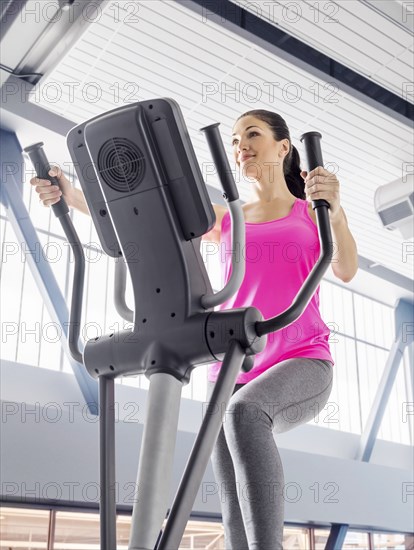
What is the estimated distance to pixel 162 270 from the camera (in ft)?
4.64

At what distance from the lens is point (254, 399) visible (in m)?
1.50

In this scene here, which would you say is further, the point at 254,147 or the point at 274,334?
the point at 254,147

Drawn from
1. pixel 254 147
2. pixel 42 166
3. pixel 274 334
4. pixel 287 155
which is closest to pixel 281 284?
pixel 274 334

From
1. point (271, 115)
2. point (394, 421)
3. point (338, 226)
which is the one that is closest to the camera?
point (338, 226)

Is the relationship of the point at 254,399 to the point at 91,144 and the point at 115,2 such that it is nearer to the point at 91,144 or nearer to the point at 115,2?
the point at 91,144

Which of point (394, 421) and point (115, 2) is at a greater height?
point (115, 2)

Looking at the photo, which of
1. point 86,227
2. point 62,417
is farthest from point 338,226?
point 86,227

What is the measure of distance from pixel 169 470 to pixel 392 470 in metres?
6.99

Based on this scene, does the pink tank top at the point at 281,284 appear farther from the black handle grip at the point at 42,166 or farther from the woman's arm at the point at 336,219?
the black handle grip at the point at 42,166

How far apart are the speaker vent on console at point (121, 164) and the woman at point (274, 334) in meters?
0.27

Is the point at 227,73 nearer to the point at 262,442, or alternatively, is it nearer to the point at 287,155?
the point at 287,155

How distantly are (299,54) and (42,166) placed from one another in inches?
134

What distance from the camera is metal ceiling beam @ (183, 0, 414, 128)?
14.1ft

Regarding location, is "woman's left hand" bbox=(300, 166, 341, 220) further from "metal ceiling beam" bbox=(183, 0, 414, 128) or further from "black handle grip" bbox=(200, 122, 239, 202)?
"metal ceiling beam" bbox=(183, 0, 414, 128)
